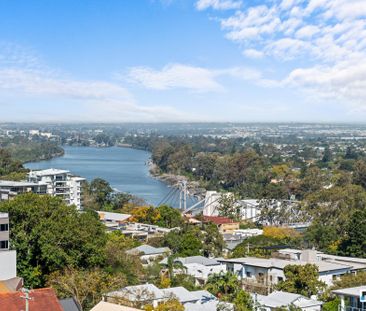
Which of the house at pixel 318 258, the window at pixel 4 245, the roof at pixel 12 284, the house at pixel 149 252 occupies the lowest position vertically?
the house at pixel 149 252

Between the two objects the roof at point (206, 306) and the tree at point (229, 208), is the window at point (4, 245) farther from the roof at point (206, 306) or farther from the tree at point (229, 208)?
the tree at point (229, 208)

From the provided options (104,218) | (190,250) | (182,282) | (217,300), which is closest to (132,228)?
(104,218)

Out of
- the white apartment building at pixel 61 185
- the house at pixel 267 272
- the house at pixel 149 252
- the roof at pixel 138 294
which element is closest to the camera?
the roof at pixel 138 294

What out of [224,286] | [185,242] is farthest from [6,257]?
[185,242]

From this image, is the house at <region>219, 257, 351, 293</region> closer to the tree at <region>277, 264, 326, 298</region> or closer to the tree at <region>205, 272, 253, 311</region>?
the tree at <region>277, 264, 326, 298</region>

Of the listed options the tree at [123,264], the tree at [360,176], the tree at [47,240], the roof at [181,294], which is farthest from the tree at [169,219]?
the tree at [360,176]

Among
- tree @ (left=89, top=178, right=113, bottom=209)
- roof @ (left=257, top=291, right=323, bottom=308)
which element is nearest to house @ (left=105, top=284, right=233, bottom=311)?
roof @ (left=257, top=291, right=323, bottom=308)

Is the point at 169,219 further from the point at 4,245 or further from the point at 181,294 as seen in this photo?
the point at 4,245

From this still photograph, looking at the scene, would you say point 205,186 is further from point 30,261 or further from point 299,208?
point 30,261
